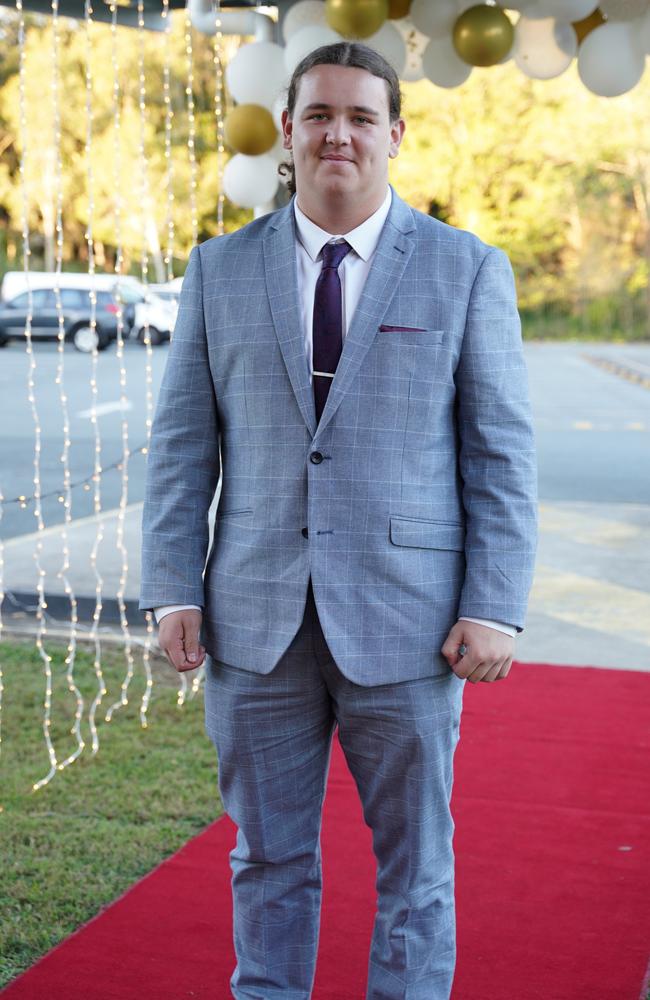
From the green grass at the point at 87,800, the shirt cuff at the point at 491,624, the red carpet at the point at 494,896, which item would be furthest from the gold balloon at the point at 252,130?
the shirt cuff at the point at 491,624

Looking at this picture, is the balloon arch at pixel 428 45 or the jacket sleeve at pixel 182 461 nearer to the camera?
the jacket sleeve at pixel 182 461

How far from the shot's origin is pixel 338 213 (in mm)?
1997

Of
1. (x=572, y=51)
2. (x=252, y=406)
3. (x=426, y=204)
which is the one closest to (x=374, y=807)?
(x=252, y=406)

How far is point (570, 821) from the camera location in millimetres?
3426

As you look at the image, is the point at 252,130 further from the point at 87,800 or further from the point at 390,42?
the point at 87,800

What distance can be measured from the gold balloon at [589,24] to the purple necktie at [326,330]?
11.8 feet

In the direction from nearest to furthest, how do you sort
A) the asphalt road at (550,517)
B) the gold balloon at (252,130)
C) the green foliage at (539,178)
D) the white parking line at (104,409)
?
1. the gold balloon at (252,130)
2. the asphalt road at (550,517)
3. the white parking line at (104,409)
4. the green foliage at (539,178)

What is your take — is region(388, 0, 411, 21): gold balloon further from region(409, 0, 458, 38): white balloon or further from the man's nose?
the man's nose

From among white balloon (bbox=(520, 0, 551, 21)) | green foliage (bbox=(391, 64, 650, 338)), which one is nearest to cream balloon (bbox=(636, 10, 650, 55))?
white balloon (bbox=(520, 0, 551, 21))

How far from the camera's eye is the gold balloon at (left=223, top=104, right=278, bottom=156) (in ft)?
15.5

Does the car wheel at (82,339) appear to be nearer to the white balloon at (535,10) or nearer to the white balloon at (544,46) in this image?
the white balloon at (544,46)

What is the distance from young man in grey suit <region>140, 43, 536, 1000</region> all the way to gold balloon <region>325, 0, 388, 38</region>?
8.92 ft

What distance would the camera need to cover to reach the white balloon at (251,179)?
480 cm

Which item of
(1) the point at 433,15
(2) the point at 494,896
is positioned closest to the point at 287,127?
(2) the point at 494,896
